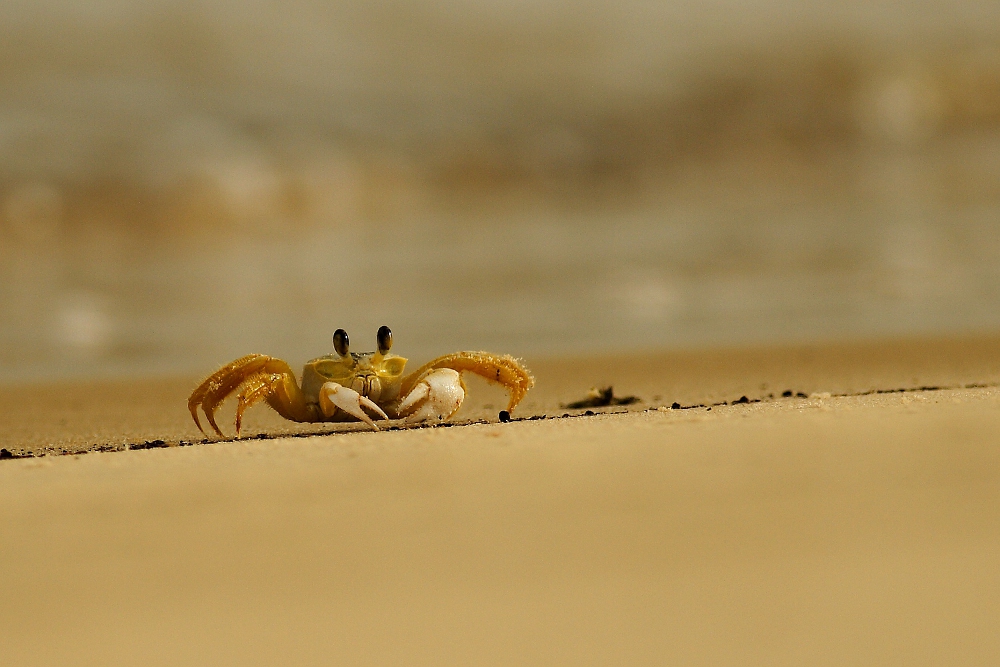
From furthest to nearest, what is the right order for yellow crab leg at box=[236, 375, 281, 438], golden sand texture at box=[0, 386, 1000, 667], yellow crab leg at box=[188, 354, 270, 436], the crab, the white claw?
yellow crab leg at box=[188, 354, 270, 436] → the white claw → the crab → yellow crab leg at box=[236, 375, 281, 438] → golden sand texture at box=[0, 386, 1000, 667]

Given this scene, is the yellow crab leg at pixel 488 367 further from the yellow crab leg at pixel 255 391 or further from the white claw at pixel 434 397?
the yellow crab leg at pixel 255 391

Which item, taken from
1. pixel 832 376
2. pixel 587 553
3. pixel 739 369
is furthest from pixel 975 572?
pixel 739 369

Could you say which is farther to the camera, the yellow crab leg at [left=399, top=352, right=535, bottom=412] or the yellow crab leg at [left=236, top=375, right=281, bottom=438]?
the yellow crab leg at [left=399, top=352, right=535, bottom=412]

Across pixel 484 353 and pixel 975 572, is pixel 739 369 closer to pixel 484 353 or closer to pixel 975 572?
pixel 484 353

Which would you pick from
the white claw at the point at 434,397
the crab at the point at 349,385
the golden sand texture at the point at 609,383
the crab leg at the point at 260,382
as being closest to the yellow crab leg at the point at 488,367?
the crab at the point at 349,385

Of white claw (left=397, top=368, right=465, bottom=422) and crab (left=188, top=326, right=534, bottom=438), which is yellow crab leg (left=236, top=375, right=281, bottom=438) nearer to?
crab (left=188, top=326, right=534, bottom=438)

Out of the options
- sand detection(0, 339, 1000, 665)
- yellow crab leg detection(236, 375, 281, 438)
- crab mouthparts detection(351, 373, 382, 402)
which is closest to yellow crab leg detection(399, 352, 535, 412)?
crab mouthparts detection(351, 373, 382, 402)
